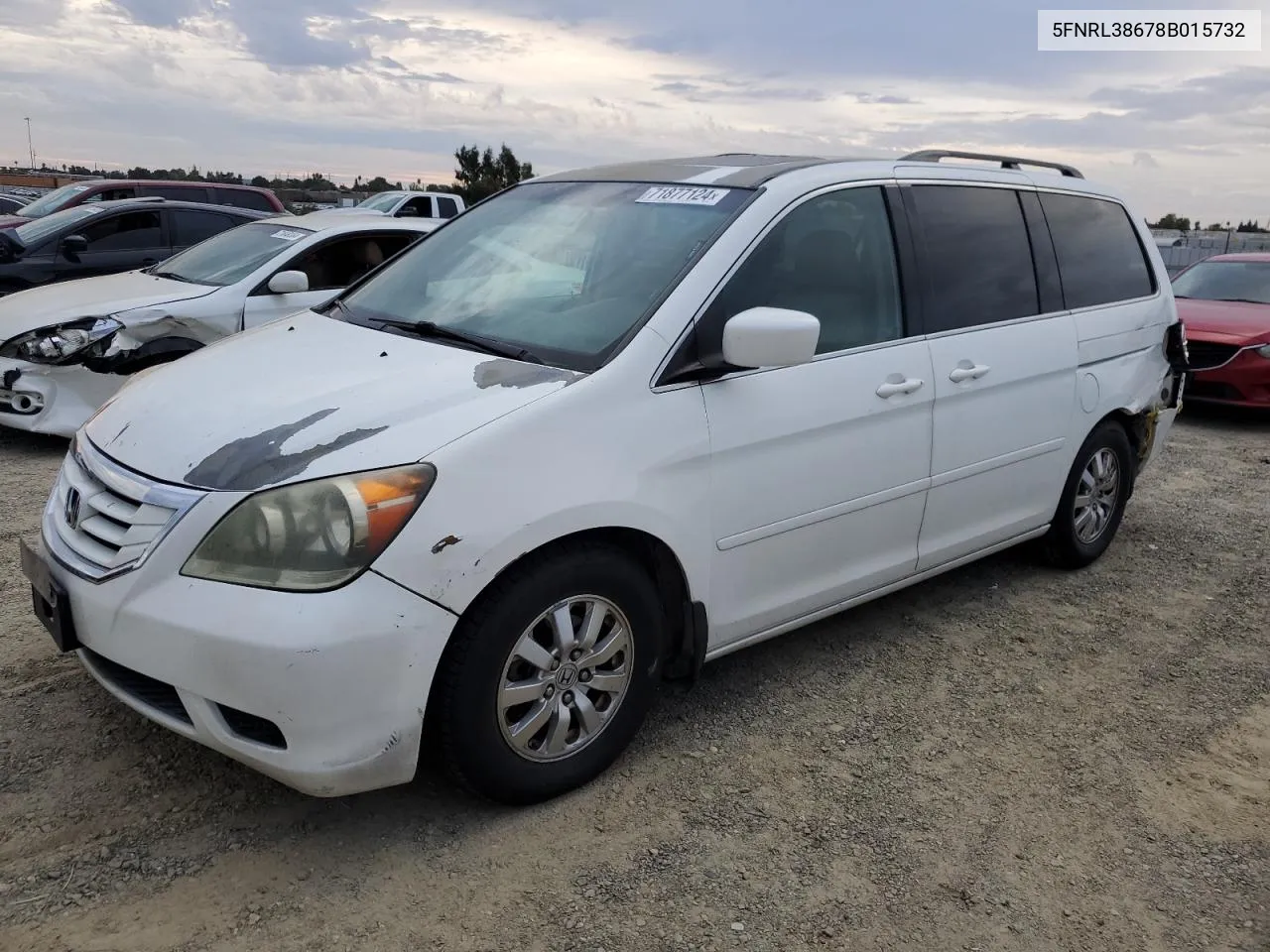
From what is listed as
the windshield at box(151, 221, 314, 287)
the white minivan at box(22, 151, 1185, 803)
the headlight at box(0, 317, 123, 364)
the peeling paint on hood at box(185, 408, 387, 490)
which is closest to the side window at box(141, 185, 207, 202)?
the windshield at box(151, 221, 314, 287)

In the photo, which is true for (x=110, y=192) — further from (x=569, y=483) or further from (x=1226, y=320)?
(x=569, y=483)

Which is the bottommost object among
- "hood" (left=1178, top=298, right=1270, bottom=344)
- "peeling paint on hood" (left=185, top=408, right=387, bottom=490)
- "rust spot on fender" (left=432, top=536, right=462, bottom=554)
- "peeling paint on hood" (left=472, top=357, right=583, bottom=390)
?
"hood" (left=1178, top=298, right=1270, bottom=344)

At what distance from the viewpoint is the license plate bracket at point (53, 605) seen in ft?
8.91

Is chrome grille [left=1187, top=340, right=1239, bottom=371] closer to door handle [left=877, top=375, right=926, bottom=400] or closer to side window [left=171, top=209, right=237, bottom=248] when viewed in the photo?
door handle [left=877, top=375, right=926, bottom=400]

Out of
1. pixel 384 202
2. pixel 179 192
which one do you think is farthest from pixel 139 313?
pixel 384 202

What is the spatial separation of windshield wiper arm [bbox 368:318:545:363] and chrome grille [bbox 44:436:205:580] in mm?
950

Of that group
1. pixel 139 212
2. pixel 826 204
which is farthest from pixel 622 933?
pixel 139 212

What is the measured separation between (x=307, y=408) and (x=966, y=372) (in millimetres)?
2379

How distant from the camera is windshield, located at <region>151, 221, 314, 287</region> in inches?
275

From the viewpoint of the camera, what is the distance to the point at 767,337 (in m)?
2.92

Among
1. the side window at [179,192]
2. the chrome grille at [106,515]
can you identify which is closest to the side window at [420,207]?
the side window at [179,192]

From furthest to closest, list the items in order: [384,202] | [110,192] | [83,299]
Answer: [384,202] → [110,192] → [83,299]

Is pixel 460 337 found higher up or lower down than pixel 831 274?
lower down

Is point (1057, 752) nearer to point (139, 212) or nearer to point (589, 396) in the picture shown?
point (589, 396)
